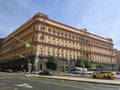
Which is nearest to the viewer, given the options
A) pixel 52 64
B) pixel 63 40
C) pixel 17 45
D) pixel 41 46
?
pixel 52 64

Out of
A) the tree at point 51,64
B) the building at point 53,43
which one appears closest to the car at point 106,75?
the building at point 53,43

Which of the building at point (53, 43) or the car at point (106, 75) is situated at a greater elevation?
the building at point (53, 43)

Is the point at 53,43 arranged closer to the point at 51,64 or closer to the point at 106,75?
the point at 51,64

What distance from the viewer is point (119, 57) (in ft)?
504

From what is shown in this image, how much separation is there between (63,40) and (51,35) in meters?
8.56

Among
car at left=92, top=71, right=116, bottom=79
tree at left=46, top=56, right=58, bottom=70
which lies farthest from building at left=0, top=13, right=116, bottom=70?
car at left=92, top=71, right=116, bottom=79

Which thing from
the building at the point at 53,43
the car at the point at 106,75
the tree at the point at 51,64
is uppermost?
the building at the point at 53,43

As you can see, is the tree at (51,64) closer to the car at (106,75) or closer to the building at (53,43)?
the building at (53,43)

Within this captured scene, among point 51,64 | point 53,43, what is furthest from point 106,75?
point 53,43

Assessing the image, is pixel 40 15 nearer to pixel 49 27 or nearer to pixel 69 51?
pixel 49 27

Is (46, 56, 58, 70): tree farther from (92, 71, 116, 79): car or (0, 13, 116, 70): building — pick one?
(92, 71, 116, 79): car

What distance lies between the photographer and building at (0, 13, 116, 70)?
74500 millimetres

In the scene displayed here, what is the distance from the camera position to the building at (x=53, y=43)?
74.5 meters

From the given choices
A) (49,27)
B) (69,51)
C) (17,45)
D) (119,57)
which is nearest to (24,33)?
(17,45)
